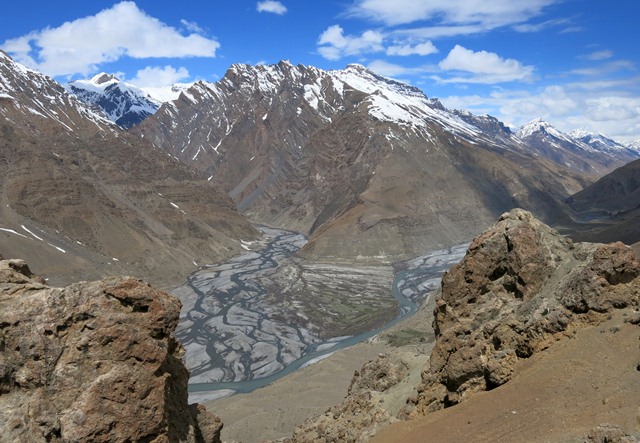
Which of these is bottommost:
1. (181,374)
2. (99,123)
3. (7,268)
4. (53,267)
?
(181,374)

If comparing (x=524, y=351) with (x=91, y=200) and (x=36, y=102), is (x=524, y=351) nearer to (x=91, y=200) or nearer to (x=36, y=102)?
(x=91, y=200)

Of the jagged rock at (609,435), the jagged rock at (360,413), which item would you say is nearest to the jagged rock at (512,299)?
the jagged rock at (360,413)

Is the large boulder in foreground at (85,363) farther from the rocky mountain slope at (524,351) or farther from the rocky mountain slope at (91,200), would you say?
the rocky mountain slope at (91,200)

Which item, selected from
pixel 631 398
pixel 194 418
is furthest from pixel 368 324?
pixel 631 398

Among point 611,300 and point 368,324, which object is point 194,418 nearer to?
point 611,300

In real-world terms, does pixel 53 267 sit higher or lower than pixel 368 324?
higher

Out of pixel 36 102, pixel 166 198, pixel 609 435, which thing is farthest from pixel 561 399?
pixel 36 102
